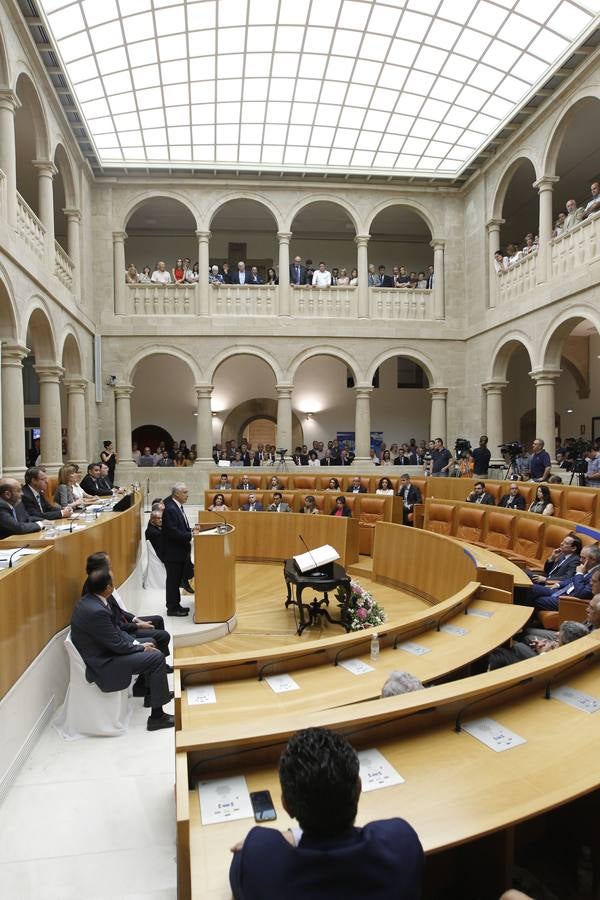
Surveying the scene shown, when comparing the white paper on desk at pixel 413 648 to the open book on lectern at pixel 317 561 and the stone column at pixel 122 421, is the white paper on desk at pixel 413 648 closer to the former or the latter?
the open book on lectern at pixel 317 561

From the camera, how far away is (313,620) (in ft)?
24.4

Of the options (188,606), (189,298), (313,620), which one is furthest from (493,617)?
(189,298)

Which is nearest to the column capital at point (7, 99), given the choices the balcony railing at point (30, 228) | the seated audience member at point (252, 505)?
the balcony railing at point (30, 228)

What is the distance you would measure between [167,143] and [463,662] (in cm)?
1709

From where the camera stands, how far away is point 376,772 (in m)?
2.12

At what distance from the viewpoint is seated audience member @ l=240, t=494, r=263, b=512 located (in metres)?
11.5

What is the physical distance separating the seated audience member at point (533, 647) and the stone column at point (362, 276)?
14555 millimetres

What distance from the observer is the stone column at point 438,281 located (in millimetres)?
18188

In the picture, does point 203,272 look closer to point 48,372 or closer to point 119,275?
point 119,275

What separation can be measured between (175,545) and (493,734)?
5533 mm

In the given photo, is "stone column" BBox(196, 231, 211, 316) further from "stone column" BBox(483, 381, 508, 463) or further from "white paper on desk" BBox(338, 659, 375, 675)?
"white paper on desk" BBox(338, 659, 375, 675)

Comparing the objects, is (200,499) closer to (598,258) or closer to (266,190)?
(266,190)

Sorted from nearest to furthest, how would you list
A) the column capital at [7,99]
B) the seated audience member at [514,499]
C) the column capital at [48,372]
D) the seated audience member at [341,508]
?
the seated audience member at [514,499], the column capital at [7,99], the seated audience member at [341,508], the column capital at [48,372]

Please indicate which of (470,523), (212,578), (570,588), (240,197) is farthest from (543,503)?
(240,197)
